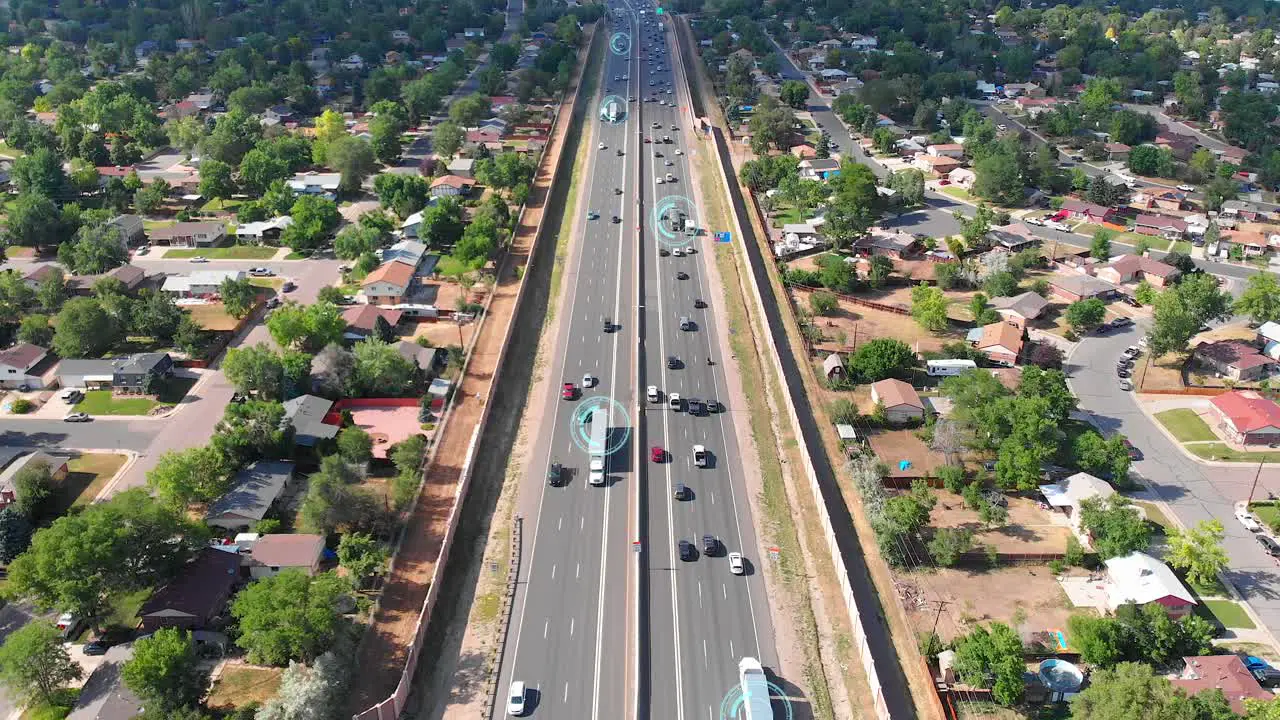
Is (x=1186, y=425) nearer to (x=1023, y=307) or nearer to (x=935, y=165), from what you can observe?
(x=1023, y=307)

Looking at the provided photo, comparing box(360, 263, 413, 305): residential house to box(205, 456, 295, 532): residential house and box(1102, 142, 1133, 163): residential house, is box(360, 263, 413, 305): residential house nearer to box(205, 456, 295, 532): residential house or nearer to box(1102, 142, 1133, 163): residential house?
box(205, 456, 295, 532): residential house

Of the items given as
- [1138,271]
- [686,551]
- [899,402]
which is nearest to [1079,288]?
[1138,271]

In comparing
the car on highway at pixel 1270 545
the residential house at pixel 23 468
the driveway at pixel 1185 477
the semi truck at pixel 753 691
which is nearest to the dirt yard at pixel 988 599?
the semi truck at pixel 753 691

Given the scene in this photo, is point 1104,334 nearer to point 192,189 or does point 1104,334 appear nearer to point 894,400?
point 894,400

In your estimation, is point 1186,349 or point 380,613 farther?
point 1186,349

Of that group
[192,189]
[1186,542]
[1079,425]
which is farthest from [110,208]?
[1186,542]

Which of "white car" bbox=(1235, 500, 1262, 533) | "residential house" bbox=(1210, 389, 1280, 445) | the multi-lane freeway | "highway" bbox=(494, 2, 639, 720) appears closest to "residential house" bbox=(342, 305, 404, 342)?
"highway" bbox=(494, 2, 639, 720)
